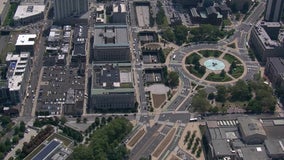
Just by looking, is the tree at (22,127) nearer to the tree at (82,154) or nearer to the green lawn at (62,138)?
the green lawn at (62,138)

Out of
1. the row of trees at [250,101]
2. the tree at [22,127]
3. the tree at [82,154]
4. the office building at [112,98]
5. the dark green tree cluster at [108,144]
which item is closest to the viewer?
the tree at [82,154]

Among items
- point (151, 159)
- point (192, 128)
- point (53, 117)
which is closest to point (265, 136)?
point (192, 128)

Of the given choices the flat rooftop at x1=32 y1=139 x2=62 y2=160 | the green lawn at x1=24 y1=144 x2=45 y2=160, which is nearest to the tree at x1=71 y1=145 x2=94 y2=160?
the flat rooftop at x1=32 y1=139 x2=62 y2=160

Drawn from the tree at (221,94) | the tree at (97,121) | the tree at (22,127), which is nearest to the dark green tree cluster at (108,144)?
the tree at (97,121)

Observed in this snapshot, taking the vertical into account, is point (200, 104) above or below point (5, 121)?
above

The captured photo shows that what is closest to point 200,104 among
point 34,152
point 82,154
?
point 82,154

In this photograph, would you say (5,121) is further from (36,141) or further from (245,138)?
(245,138)

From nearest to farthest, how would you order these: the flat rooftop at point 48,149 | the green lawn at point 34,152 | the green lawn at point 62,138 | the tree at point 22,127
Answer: the flat rooftop at point 48,149 < the green lawn at point 34,152 < the green lawn at point 62,138 < the tree at point 22,127

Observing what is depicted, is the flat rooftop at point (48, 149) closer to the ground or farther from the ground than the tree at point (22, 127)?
closer to the ground
